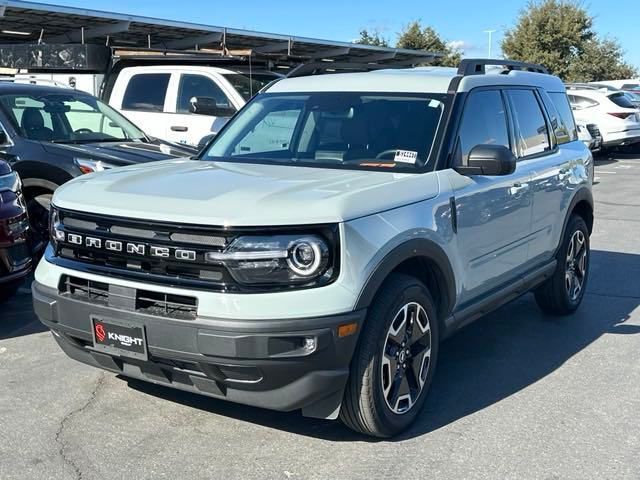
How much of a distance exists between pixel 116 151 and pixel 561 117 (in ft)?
13.6

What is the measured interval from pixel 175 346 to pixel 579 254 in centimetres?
405

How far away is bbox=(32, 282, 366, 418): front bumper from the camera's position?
3359 millimetres

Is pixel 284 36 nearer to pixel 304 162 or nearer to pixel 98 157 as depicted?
pixel 98 157

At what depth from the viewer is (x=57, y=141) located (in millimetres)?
7727

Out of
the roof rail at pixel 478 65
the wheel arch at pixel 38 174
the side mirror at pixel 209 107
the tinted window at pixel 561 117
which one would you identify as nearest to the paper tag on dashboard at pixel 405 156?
the roof rail at pixel 478 65

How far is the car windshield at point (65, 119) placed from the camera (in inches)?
305

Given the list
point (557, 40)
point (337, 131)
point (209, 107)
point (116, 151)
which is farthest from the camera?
point (557, 40)

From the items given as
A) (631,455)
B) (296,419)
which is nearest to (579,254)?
(631,455)

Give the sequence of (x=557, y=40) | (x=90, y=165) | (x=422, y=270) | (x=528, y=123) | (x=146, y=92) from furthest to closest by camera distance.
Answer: (x=557, y=40) < (x=146, y=92) < (x=90, y=165) < (x=528, y=123) < (x=422, y=270)

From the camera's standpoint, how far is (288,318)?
132 inches

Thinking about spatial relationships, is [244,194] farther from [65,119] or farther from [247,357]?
[65,119]

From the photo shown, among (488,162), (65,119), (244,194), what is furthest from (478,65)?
(65,119)

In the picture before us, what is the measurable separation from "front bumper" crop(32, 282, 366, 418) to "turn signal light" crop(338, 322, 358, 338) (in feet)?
0.06

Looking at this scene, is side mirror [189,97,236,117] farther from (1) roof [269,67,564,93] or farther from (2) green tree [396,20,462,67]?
(2) green tree [396,20,462,67]
